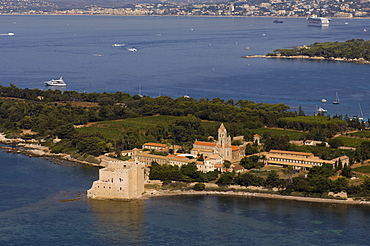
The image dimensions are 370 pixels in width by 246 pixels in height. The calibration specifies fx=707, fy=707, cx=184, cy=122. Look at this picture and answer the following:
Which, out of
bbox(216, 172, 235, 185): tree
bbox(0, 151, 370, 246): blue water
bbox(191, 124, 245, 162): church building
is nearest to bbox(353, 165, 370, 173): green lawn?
bbox(0, 151, 370, 246): blue water

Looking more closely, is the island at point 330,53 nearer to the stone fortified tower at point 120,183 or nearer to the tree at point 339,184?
the tree at point 339,184

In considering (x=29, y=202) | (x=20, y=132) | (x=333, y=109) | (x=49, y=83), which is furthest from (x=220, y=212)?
(x=49, y=83)

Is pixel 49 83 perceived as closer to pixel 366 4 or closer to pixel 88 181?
pixel 88 181

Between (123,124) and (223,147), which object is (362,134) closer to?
(223,147)

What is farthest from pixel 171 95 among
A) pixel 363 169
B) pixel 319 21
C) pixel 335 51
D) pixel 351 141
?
pixel 319 21

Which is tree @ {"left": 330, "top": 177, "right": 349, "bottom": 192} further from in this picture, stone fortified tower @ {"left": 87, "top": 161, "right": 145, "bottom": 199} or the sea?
stone fortified tower @ {"left": 87, "top": 161, "right": 145, "bottom": 199}

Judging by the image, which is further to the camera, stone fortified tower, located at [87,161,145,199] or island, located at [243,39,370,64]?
island, located at [243,39,370,64]
